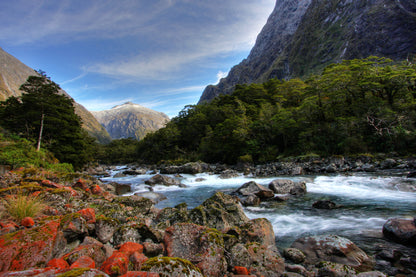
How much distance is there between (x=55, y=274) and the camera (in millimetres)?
2254

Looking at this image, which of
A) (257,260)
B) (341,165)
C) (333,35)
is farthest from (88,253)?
(333,35)

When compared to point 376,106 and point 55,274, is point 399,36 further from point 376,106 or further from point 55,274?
point 55,274

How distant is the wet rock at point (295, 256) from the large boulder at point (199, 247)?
71.6 inches

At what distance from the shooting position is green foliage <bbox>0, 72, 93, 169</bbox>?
851 inches

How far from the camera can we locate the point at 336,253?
14.8 ft

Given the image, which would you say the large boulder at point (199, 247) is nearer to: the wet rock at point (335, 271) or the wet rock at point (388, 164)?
the wet rock at point (335, 271)

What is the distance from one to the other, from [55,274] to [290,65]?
142 m

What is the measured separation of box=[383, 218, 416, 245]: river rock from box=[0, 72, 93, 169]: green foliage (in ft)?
92.7

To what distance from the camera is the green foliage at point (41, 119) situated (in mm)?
21625

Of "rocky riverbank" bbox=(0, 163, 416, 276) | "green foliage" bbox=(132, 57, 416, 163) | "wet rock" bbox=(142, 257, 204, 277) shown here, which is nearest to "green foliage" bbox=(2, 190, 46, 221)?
"rocky riverbank" bbox=(0, 163, 416, 276)

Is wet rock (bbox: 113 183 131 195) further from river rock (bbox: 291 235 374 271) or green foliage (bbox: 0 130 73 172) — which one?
river rock (bbox: 291 235 374 271)

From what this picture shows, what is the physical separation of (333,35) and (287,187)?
129 m

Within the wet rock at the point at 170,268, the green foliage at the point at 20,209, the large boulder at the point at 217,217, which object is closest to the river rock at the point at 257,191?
the large boulder at the point at 217,217

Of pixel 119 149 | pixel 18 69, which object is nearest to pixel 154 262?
pixel 119 149
